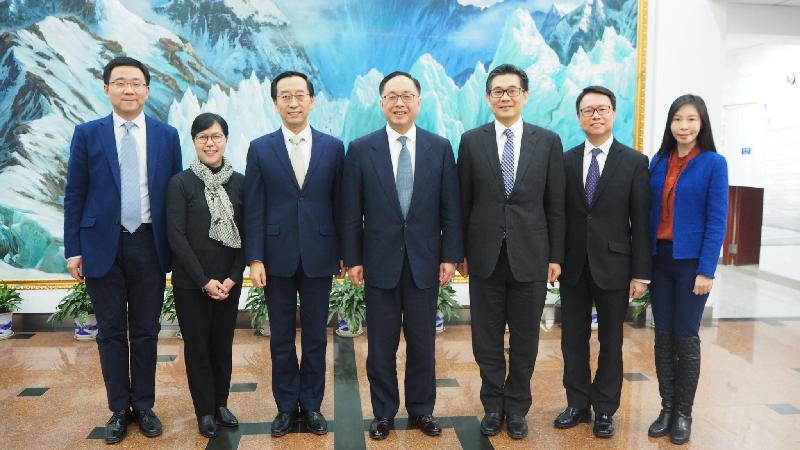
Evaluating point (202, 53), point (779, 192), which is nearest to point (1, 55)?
point (202, 53)

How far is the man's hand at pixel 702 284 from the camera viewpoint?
255cm

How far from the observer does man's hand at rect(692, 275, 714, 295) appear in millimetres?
2555

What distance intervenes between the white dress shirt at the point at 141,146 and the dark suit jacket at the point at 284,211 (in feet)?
1.51

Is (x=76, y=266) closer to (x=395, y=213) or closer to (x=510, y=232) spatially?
(x=395, y=213)

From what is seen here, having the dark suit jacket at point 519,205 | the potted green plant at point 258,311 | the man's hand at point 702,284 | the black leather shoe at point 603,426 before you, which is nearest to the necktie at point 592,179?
the dark suit jacket at point 519,205

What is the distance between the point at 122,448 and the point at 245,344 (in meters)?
1.58

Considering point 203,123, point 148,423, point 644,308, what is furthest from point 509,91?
point 644,308

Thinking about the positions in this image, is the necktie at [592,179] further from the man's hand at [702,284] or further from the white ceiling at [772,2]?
the white ceiling at [772,2]

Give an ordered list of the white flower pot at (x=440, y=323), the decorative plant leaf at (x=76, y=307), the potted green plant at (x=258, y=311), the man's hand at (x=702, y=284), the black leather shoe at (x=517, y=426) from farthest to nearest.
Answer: the white flower pot at (x=440, y=323) → the potted green plant at (x=258, y=311) → the decorative plant leaf at (x=76, y=307) → the black leather shoe at (x=517, y=426) → the man's hand at (x=702, y=284)

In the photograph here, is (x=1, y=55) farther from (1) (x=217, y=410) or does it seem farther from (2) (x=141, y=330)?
(1) (x=217, y=410)

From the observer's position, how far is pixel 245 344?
4.23m

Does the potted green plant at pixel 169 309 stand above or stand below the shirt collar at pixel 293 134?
below

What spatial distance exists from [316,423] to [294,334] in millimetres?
438

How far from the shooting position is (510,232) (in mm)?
2629
